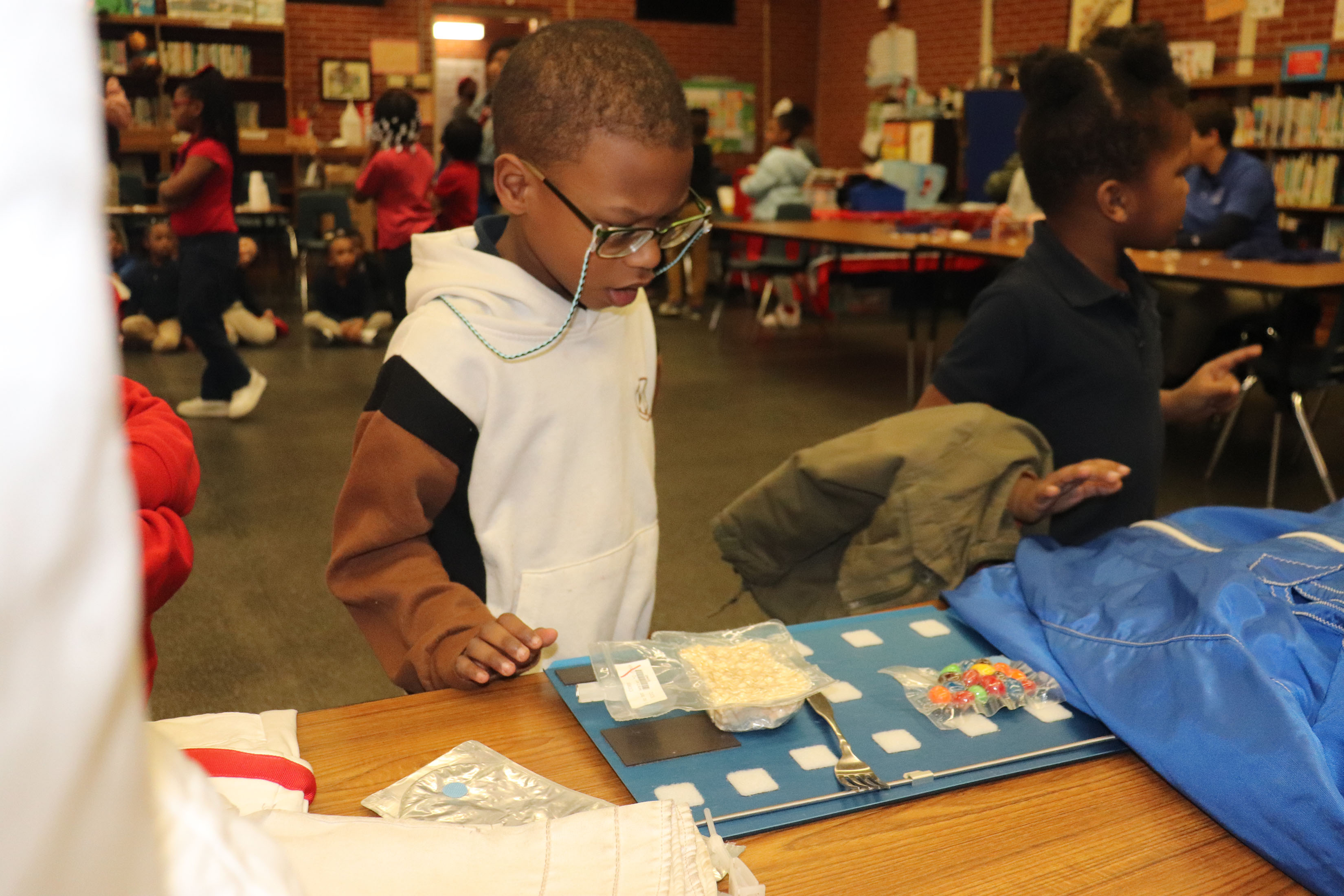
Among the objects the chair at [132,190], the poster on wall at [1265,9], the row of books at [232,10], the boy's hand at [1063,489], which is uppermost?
the row of books at [232,10]

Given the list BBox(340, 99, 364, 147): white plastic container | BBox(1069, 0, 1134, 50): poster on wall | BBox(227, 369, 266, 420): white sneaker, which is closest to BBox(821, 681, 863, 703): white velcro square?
BBox(227, 369, 266, 420): white sneaker

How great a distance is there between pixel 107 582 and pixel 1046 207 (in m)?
1.84

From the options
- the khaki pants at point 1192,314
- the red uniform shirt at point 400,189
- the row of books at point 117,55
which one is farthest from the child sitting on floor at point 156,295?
the khaki pants at point 1192,314

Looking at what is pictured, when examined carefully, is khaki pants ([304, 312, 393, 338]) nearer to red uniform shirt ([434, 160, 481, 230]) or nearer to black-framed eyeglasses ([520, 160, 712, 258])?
red uniform shirt ([434, 160, 481, 230])

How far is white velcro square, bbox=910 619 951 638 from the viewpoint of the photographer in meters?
1.04

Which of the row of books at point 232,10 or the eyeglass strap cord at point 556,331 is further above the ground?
the row of books at point 232,10

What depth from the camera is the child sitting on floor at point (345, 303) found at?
6.83 meters

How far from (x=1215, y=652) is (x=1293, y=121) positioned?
7.57 meters

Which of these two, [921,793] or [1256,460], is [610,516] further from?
[1256,460]

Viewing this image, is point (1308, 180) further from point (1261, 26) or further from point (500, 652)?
point (500, 652)

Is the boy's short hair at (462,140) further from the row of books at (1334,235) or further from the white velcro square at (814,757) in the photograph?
the white velcro square at (814,757)

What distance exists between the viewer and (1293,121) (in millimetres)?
7055

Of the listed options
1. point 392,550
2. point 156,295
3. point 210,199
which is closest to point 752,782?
point 392,550

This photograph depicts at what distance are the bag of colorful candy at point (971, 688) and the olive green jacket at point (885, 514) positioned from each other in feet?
0.88
